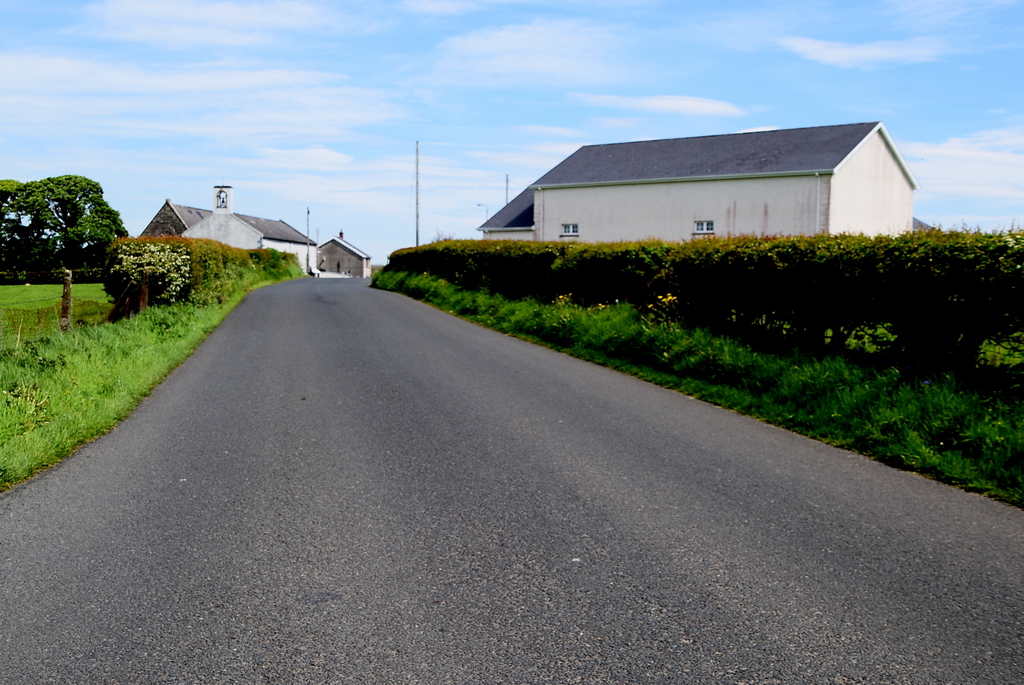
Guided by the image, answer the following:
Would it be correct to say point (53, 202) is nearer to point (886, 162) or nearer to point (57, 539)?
point (886, 162)

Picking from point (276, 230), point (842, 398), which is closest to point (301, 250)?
point (276, 230)

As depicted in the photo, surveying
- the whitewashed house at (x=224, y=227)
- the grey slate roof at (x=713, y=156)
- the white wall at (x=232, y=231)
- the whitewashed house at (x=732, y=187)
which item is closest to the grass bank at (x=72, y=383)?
the whitewashed house at (x=732, y=187)

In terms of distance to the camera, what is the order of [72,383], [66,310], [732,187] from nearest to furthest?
[72,383] → [66,310] → [732,187]

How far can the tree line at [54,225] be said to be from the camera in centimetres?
5922

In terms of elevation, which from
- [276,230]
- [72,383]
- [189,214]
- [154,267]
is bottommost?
[72,383]

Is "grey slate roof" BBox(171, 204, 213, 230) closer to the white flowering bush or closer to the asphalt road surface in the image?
the white flowering bush

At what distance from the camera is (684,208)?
37.5m

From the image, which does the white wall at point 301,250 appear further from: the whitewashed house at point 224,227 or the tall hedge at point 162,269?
the tall hedge at point 162,269

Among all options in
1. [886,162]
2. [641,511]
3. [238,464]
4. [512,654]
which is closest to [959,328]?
[641,511]

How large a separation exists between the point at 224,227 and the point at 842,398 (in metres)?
78.7

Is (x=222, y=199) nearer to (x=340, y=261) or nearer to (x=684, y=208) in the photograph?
(x=340, y=261)

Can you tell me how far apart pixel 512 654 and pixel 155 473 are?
13.9ft

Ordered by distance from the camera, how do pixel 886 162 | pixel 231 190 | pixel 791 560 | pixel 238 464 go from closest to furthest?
pixel 791 560, pixel 238 464, pixel 886 162, pixel 231 190

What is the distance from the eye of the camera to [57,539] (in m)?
4.86
